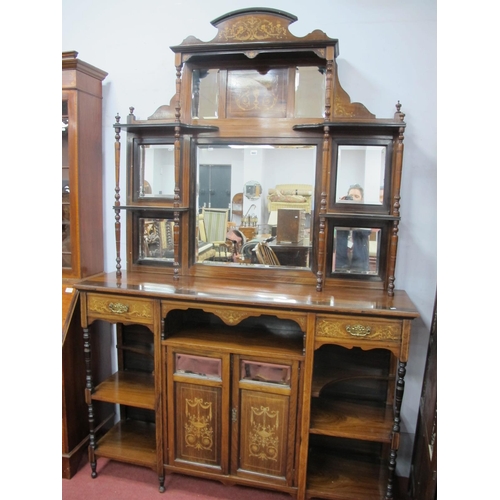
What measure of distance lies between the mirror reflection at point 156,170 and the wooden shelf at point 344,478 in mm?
1790

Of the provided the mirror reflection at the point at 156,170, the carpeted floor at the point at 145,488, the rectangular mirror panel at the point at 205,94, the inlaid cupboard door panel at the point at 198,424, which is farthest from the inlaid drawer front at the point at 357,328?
the rectangular mirror panel at the point at 205,94

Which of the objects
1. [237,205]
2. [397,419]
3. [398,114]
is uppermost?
[398,114]

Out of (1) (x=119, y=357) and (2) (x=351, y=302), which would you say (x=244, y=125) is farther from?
(1) (x=119, y=357)

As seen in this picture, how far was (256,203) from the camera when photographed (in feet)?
6.86

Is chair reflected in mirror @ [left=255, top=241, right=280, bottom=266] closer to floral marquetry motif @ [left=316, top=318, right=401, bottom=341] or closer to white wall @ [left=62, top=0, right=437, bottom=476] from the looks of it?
floral marquetry motif @ [left=316, top=318, right=401, bottom=341]

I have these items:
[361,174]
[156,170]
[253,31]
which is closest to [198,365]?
[156,170]

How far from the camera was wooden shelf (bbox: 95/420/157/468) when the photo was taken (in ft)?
6.86

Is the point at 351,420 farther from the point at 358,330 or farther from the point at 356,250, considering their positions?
the point at 356,250

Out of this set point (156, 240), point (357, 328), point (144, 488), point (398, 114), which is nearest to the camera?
point (357, 328)

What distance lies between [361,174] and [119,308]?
1498 millimetres

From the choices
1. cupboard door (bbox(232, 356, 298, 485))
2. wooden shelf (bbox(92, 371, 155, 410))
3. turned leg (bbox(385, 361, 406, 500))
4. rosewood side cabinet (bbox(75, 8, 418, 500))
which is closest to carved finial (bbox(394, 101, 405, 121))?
rosewood side cabinet (bbox(75, 8, 418, 500))

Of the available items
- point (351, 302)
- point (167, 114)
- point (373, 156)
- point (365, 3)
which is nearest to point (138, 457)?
point (351, 302)

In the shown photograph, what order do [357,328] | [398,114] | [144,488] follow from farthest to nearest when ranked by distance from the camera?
1. [144,488]
2. [398,114]
3. [357,328]

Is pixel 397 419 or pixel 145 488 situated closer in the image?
pixel 397 419
